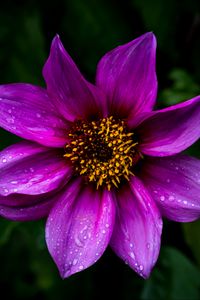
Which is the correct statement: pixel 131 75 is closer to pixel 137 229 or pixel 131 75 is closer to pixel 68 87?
pixel 68 87

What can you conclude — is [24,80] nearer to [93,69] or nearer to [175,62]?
[93,69]

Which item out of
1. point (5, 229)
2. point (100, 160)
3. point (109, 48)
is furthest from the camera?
point (109, 48)

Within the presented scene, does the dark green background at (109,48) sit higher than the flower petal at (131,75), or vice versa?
the flower petal at (131,75)

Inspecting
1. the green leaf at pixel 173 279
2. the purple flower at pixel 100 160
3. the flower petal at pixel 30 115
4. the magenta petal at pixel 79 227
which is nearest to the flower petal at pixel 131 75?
the purple flower at pixel 100 160

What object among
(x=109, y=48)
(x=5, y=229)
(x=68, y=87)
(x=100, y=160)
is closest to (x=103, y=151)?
(x=100, y=160)

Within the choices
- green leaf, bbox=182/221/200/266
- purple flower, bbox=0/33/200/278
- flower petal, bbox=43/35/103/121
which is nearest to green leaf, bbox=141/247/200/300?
green leaf, bbox=182/221/200/266

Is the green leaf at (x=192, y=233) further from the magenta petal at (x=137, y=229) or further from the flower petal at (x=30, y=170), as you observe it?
the flower petal at (x=30, y=170)

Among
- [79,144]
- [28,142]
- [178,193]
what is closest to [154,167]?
A: [178,193]
